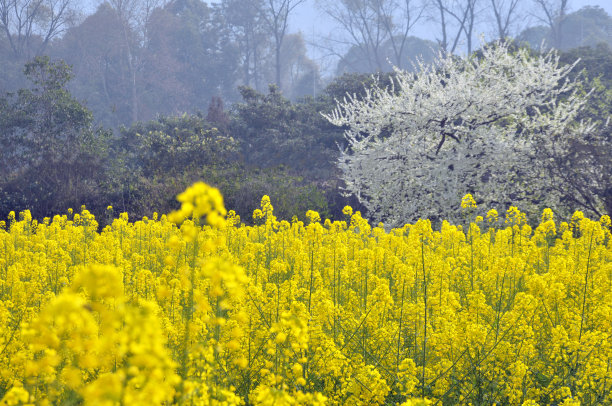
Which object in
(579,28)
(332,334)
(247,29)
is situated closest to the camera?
(332,334)

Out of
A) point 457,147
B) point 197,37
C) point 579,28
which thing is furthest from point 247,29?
point 457,147

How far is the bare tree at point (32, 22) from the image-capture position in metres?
34.8

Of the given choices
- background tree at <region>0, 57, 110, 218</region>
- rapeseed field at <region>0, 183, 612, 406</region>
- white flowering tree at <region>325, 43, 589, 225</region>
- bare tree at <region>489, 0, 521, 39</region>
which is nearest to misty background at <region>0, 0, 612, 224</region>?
background tree at <region>0, 57, 110, 218</region>

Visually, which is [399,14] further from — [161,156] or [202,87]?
[161,156]

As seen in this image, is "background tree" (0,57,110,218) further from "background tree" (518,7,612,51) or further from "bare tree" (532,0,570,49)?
"background tree" (518,7,612,51)

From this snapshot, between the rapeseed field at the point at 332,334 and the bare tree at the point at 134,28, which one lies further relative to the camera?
the bare tree at the point at 134,28

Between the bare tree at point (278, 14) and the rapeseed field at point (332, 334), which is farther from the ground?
the bare tree at point (278, 14)

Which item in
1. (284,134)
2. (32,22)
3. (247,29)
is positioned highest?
(247,29)

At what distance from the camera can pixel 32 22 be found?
36094 mm

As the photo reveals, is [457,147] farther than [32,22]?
No

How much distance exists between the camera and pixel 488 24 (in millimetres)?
42844

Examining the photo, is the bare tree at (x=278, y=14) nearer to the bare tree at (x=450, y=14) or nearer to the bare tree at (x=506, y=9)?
the bare tree at (x=450, y=14)

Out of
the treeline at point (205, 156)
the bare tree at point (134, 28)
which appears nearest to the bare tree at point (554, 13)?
the treeline at point (205, 156)

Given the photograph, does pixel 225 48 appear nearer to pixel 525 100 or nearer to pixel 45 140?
pixel 45 140
